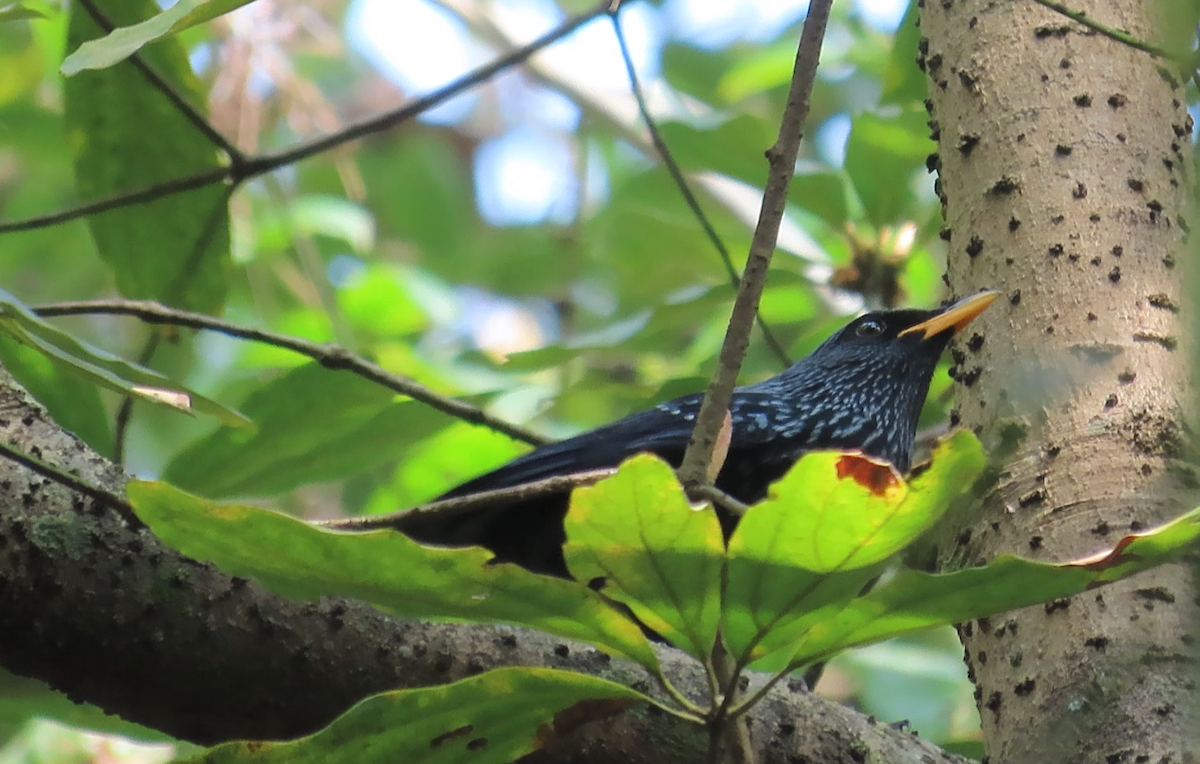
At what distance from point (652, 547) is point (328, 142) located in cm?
144

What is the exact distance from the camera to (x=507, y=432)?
236cm

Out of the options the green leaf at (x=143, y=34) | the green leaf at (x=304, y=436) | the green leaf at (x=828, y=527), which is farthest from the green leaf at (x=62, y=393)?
the green leaf at (x=828, y=527)

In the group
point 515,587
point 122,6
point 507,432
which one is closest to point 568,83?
point 122,6

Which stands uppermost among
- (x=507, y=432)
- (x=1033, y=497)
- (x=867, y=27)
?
(x=867, y=27)

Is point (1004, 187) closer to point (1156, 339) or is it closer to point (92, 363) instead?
point (1156, 339)

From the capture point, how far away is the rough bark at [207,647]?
1.62m

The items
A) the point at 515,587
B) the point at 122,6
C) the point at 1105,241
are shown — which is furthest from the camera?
the point at 122,6

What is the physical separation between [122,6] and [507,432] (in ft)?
3.88

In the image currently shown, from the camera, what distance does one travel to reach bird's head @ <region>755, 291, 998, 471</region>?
344cm

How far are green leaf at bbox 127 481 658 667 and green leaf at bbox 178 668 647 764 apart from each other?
0.05 m

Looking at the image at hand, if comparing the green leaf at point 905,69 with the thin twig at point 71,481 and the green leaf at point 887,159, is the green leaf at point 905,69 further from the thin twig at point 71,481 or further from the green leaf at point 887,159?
the thin twig at point 71,481

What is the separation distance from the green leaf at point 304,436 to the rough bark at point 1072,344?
1.07 metres

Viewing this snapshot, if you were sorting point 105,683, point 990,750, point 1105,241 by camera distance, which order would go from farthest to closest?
point 1105,241, point 990,750, point 105,683

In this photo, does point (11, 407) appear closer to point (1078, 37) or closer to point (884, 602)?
point (884, 602)
